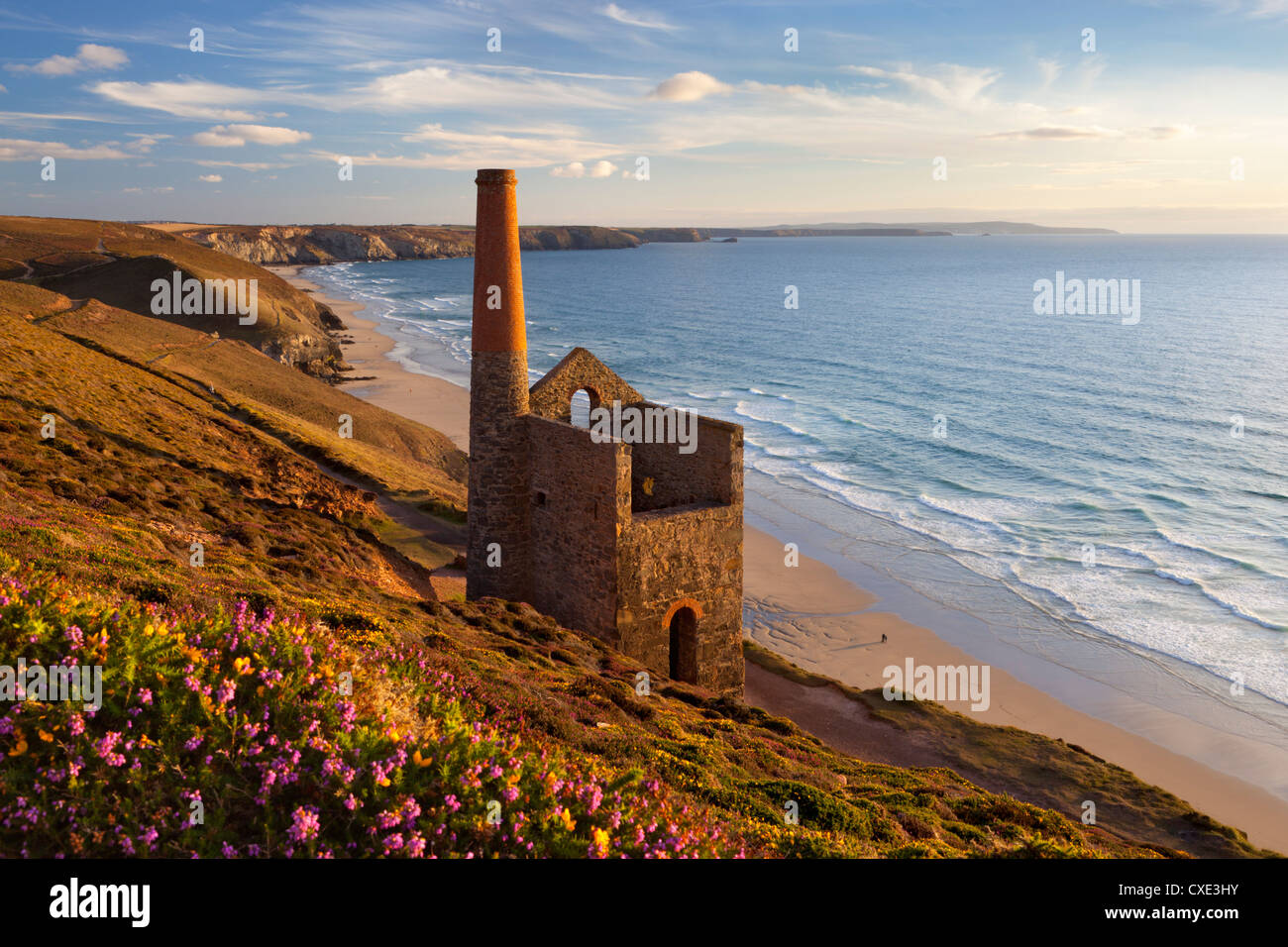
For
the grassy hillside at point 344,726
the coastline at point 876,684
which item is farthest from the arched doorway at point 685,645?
the grassy hillside at point 344,726

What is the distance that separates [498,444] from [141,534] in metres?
8.66

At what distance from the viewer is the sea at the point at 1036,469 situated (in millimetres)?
28409

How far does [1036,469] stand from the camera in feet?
158

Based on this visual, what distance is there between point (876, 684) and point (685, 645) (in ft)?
24.7

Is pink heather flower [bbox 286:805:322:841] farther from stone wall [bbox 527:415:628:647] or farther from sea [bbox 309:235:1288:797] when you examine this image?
sea [bbox 309:235:1288:797]

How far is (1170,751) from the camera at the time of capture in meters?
22.7

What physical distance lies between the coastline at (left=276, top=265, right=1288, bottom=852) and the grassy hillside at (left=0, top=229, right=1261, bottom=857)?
1.82m

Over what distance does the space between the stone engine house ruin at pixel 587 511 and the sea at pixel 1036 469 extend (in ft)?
38.6

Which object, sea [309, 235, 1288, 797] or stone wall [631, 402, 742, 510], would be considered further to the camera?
sea [309, 235, 1288, 797]

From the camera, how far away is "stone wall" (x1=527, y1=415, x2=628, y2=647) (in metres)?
19.4

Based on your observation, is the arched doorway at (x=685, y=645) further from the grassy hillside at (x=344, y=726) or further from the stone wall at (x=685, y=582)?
the grassy hillside at (x=344, y=726)

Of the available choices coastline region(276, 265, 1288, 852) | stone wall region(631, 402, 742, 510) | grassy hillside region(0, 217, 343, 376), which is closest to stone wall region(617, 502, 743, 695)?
stone wall region(631, 402, 742, 510)
